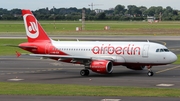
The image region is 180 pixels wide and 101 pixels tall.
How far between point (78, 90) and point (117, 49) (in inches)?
485

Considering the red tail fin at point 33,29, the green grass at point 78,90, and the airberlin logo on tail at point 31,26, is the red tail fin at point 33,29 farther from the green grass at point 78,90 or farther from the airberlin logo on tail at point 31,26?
the green grass at point 78,90

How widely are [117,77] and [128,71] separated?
5610 mm

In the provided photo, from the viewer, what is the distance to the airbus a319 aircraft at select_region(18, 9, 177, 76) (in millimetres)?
46578

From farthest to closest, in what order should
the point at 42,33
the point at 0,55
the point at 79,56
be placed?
1. the point at 0,55
2. the point at 42,33
3. the point at 79,56

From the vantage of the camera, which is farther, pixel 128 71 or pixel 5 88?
pixel 128 71

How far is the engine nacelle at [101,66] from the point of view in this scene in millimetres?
46125

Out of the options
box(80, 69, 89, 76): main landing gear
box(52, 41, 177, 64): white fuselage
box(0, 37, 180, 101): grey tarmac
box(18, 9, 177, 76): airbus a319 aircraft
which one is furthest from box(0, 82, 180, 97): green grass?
box(52, 41, 177, 64): white fuselage

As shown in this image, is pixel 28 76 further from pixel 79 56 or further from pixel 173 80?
pixel 173 80

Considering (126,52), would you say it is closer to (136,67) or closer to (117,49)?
(117,49)

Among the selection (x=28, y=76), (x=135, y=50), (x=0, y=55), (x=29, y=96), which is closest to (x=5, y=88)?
(x=29, y=96)

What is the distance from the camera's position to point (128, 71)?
168ft

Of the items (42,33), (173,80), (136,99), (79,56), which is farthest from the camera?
(42,33)

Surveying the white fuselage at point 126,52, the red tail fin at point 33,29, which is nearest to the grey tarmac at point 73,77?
the white fuselage at point 126,52

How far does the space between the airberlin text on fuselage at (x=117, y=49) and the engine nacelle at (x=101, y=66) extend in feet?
5.43
